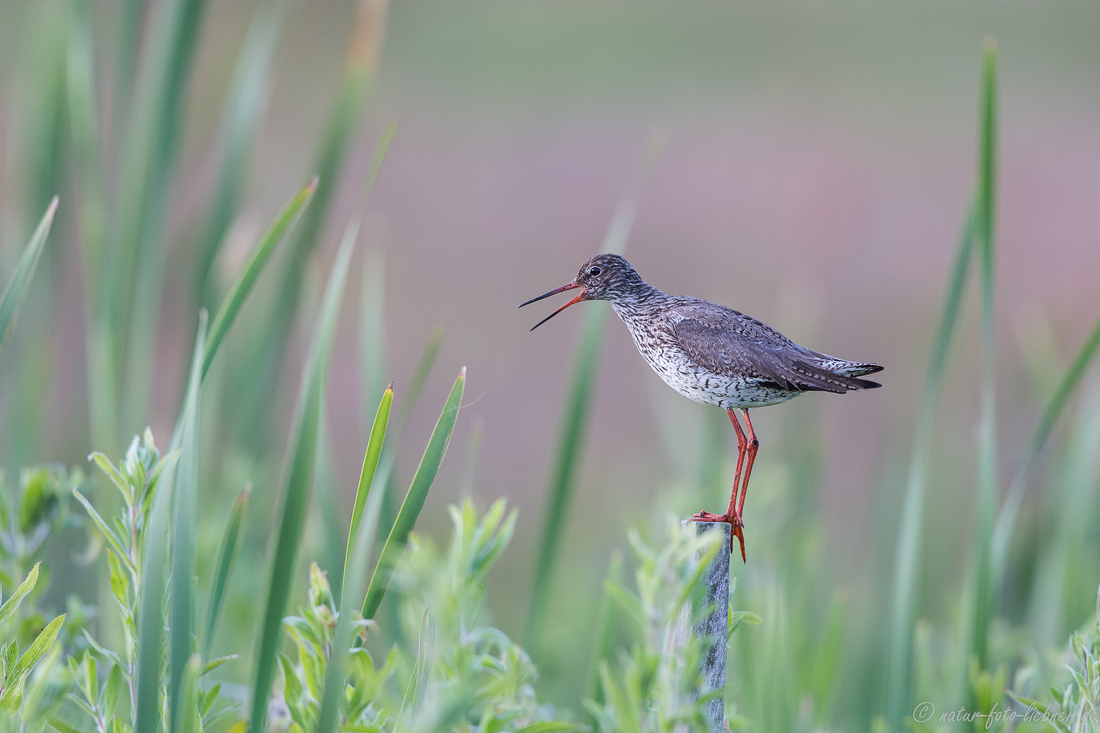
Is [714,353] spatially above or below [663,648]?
above

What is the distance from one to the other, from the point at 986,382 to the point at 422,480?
3.14ft

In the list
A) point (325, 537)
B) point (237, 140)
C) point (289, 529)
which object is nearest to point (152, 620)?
point (289, 529)

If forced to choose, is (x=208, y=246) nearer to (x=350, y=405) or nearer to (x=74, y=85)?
(x=74, y=85)

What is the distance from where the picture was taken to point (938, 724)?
1434mm

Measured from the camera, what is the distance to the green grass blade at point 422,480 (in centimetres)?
88

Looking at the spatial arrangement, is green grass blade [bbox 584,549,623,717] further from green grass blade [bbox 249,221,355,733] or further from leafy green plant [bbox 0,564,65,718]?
leafy green plant [bbox 0,564,65,718]

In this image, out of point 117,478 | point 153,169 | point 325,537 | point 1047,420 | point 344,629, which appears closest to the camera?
point 344,629

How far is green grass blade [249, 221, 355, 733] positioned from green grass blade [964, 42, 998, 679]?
982mm

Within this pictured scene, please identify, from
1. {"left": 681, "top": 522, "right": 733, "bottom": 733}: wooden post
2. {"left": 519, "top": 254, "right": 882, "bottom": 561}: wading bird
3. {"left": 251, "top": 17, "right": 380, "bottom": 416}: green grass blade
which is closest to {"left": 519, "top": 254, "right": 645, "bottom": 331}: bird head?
{"left": 519, "top": 254, "right": 882, "bottom": 561}: wading bird

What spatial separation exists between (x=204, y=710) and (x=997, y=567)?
1282mm

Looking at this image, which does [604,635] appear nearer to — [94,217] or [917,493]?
[917,493]

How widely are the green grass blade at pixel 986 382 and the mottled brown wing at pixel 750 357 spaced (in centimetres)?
45

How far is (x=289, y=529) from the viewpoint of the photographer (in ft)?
3.00

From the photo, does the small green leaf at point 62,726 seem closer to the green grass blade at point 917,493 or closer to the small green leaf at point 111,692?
the small green leaf at point 111,692
